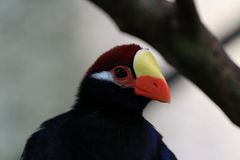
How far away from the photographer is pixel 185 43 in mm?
1492

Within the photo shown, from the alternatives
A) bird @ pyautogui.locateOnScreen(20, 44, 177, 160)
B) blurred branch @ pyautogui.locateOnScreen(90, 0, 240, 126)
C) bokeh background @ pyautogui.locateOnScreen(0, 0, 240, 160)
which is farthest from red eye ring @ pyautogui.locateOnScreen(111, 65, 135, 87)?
bokeh background @ pyautogui.locateOnScreen(0, 0, 240, 160)

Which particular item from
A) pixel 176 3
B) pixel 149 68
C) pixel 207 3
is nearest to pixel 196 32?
pixel 176 3

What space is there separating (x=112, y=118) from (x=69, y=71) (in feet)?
4.72

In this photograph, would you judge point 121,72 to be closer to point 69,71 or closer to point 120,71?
point 120,71

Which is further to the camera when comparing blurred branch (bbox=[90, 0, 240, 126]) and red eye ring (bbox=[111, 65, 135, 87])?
red eye ring (bbox=[111, 65, 135, 87])

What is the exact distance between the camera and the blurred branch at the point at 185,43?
58.6 inches

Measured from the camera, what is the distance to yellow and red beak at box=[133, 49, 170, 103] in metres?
1.95

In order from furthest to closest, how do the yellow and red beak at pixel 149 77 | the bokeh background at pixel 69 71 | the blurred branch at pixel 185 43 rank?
the bokeh background at pixel 69 71
the yellow and red beak at pixel 149 77
the blurred branch at pixel 185 43

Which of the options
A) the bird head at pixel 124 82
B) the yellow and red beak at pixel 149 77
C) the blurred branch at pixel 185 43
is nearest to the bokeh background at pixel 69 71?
the bird head at pixel 124 82

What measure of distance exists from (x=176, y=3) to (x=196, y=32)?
77 mm

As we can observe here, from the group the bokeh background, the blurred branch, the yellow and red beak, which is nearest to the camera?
the blurred branch

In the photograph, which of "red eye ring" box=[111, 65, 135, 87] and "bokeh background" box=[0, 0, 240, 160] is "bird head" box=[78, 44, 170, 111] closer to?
"red eye ring" box=[111, 65, 135, 87]

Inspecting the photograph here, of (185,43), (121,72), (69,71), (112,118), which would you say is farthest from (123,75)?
Answer: (69,71)

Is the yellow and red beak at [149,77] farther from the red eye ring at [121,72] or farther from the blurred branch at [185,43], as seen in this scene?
the blurred branch at [185,43]
